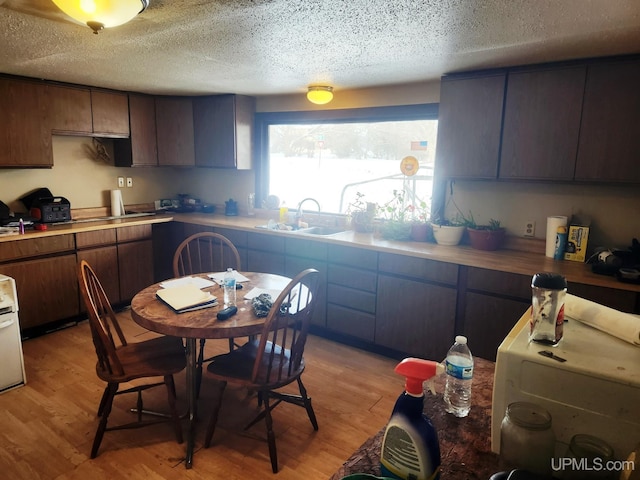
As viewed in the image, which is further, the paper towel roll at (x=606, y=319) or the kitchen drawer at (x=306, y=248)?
the kitchen drawer at (x=306, y=248)

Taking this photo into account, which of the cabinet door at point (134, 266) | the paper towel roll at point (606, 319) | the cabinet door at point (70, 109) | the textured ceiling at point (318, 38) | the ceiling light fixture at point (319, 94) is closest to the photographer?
the paper towel roll at point (606, 319)

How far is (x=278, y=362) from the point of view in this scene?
7.27 ft

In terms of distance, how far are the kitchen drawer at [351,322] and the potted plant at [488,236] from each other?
95cm

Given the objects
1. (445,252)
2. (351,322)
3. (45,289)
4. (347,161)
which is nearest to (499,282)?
(445,252)

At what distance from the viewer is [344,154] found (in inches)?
159

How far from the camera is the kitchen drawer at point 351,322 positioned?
330 centimetres

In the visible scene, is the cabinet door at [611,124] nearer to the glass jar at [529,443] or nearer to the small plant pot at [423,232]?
the small plant pot at [423,232]

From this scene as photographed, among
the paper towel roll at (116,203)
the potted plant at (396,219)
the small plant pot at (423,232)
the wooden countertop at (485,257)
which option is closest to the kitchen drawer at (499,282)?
the wooden countertop at (485,257)

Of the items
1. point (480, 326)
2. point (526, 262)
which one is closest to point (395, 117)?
point (526, 262)

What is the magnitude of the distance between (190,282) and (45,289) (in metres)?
1.71

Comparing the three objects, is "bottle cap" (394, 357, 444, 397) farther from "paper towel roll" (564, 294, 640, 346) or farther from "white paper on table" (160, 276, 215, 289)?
"white paper on table" (160, 276, 215, 289)

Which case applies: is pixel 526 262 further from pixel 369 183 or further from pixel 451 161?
pixel 369 183

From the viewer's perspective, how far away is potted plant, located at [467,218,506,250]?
120 inches

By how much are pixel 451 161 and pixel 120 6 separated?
2299 millimetres
